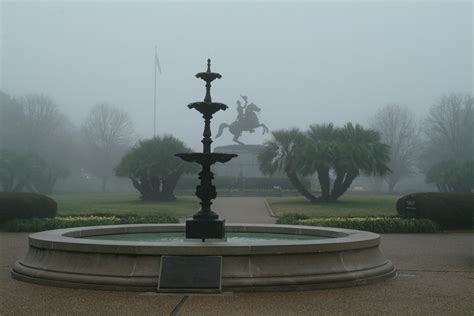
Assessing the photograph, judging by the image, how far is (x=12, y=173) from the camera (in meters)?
51.1

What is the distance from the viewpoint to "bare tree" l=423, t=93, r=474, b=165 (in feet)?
243

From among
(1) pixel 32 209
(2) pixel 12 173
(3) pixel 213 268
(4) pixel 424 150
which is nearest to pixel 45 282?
(3) pixel 213 268

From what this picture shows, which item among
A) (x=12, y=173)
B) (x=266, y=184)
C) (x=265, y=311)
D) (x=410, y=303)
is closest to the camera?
(x=265, y=311)

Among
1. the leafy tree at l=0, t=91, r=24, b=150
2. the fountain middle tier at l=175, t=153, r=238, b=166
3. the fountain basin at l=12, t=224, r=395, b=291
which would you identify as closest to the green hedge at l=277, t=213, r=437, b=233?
the fountain middle tier at l=175, t=153, r=238, b=166

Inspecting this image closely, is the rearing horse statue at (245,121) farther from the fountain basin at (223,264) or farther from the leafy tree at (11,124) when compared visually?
the fountain basin at (223,264)

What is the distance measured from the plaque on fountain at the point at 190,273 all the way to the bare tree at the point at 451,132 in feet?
236

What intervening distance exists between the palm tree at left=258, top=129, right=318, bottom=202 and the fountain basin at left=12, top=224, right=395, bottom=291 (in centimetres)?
2977

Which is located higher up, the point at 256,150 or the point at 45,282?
the point at 256,150

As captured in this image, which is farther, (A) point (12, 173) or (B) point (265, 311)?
(A) point (12, 173)

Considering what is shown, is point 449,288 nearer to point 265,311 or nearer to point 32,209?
point 265,311

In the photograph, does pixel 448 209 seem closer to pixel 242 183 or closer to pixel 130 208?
pixel 130 208

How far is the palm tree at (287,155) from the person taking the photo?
1527 inches

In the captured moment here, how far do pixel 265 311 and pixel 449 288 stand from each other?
3820 mm

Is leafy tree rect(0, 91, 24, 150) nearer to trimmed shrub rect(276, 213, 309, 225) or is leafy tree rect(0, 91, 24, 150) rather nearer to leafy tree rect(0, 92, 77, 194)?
leafy tree rect(0, 92, 77, 194)
